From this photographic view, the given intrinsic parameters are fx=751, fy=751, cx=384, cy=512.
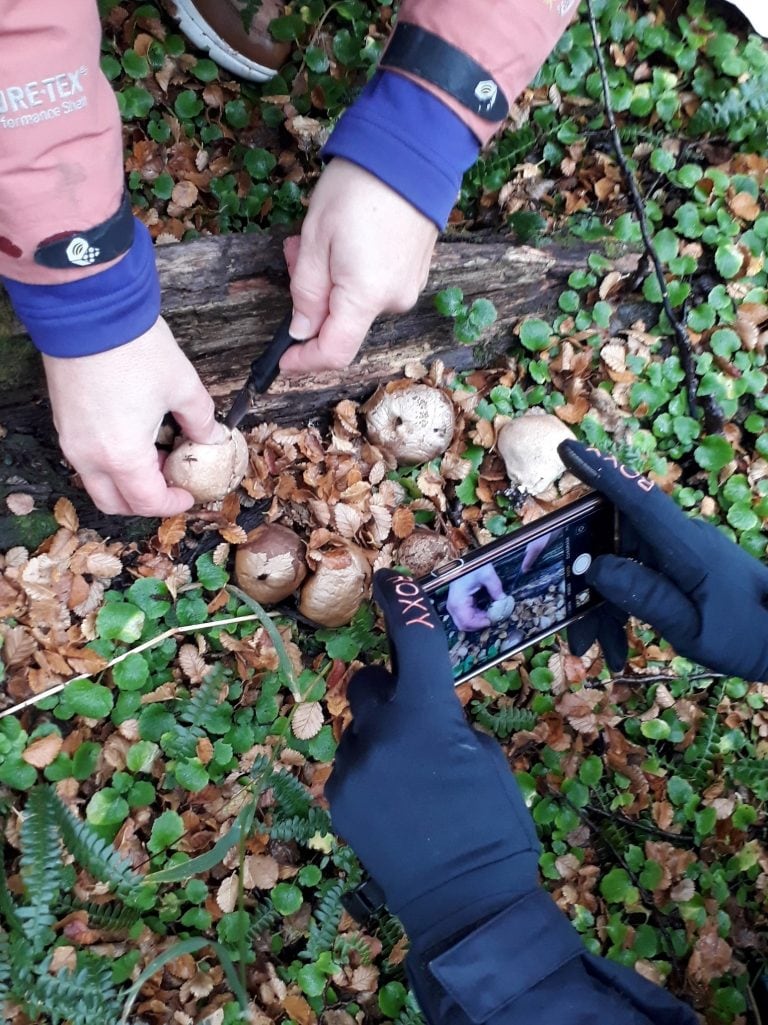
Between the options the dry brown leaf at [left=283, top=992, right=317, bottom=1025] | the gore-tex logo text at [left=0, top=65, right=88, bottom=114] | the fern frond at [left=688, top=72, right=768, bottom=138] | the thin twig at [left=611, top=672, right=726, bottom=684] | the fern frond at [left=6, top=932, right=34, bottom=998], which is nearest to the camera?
the gore-tex logo text at [left=0, top=65, right=88, bottom=114]

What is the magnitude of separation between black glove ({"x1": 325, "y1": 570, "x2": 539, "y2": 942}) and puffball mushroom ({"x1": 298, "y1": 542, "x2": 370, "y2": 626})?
614 millimetres

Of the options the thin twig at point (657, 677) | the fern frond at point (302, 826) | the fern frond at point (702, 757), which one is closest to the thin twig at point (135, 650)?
the fern frond at point (302, 826)

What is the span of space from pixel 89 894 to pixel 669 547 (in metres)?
2.18

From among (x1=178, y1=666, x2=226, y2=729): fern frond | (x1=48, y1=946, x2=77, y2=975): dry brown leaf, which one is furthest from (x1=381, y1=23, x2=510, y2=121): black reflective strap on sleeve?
(x1=48, y1=946, x2=77, y2=975): dry brown leaf

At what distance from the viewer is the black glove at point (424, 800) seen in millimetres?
2021

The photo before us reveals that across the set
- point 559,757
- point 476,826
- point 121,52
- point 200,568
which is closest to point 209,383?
point 200,568

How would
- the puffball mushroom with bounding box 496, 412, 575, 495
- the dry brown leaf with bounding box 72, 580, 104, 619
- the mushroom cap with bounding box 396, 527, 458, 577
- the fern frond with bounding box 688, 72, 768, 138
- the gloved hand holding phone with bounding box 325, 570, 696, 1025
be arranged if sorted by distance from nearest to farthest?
the gloved hand holding phone with bounding box 325, 570, 696, 1025 → the dry brown leaf with bounding box 72, 580, 104, 619 → the mushroom cap with bounding box 396, 527, 458, 577 → the puffball mushroom with bounding box 496, 412, 575, 495 → the fern frond with bounding box 688, 72, 768, 138

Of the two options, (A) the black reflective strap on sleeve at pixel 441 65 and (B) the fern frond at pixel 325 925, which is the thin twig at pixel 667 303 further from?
(B) the fern frond at pixel 325 925

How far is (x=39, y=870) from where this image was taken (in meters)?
2.25

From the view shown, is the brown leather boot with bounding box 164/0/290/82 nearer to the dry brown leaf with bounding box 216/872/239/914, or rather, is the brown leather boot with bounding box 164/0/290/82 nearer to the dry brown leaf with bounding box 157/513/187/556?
the dry brown leaf with bounding box 157/513/187/556

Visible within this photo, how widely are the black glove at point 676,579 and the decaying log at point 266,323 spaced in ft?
3.09

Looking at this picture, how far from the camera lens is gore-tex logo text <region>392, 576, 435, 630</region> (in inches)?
82.5

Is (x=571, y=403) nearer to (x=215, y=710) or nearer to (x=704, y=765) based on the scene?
(x=704, y=765)

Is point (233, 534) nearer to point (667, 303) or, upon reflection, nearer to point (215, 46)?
point (215, 46)
